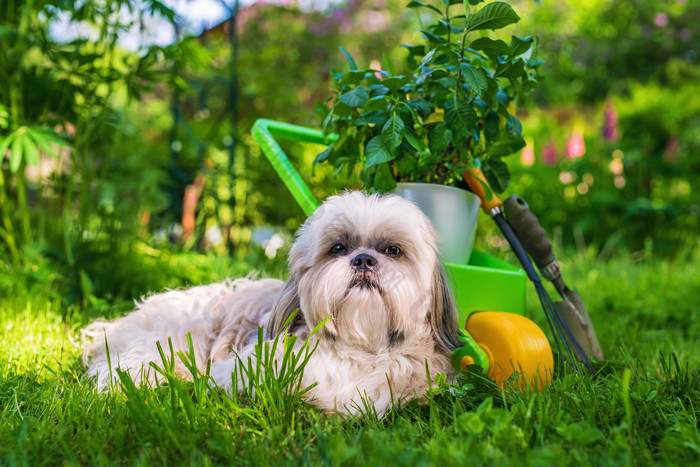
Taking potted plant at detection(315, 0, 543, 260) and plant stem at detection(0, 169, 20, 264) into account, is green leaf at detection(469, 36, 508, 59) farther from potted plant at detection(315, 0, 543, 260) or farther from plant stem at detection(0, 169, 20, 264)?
plant stem at detection(0, 169, 20, 264)

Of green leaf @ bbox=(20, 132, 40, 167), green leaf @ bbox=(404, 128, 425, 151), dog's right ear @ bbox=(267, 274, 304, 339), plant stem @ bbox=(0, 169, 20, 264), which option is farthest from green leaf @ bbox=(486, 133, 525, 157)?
plant stem @ bbox=(0, 169, 20, 264)

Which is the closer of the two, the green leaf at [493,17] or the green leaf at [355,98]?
the green leaf at [493,17]

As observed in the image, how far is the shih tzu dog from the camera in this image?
170 cm

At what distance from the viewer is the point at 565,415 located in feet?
4.92

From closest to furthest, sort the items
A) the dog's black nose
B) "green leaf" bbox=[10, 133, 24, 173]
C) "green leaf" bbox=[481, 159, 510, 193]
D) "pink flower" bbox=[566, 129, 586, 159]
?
the dog's black nose
"green leaf" bbox=[481, 159, 510, 193]
"green leaf" bbox=[10, 133, 24, 173]
"pink flower" bbox=[566, 129, 586, 159]

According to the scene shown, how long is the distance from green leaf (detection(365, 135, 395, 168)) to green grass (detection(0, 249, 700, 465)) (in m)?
0.83

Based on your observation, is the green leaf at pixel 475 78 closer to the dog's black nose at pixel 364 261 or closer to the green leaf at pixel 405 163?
the green leaf at pixel 405 163

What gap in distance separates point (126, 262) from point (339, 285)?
7.55 ft

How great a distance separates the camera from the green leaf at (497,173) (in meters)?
2.28

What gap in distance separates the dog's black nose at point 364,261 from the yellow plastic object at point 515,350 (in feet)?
1.81

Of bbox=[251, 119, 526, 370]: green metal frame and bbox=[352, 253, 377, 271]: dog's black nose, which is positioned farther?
bbox=[251, 119, 526, 370]: green metal frame

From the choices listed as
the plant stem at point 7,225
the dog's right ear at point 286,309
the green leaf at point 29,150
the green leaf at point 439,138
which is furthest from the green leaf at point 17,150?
the green leaf at point 439,138

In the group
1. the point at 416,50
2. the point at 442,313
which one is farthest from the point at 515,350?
the point at 416,50

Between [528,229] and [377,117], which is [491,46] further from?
[528,229]
